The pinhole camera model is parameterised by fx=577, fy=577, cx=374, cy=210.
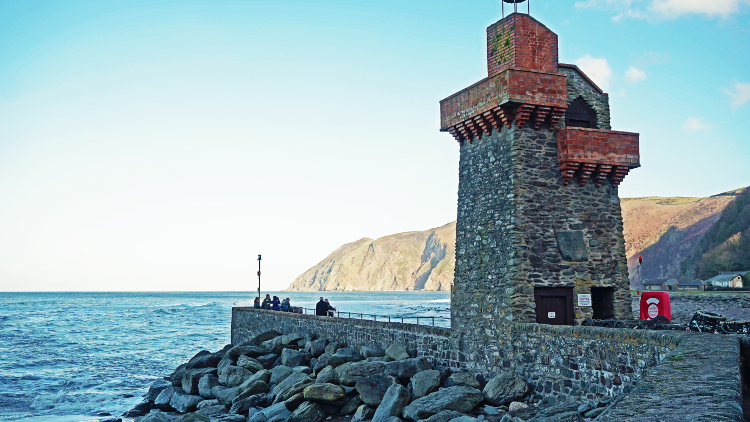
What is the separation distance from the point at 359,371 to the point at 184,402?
22.2 feet

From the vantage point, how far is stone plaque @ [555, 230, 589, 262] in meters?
15.3

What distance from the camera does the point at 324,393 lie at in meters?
15.3

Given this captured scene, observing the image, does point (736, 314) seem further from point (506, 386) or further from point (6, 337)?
point (6, 337)

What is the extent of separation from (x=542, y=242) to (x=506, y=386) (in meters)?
3.89

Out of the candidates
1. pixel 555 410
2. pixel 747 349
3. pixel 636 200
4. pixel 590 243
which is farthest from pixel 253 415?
pixel 636 200

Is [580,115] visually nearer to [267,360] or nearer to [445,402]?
[445,402]

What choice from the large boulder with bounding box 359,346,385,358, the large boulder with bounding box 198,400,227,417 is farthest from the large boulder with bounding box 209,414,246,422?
the large boulder with bounding box 359,346,385,358

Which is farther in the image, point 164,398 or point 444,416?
point 164,398

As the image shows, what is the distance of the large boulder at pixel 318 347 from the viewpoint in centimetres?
2136

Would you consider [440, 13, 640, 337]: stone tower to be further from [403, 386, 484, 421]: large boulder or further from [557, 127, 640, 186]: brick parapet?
[403, 386, 484, 421]: large boulder

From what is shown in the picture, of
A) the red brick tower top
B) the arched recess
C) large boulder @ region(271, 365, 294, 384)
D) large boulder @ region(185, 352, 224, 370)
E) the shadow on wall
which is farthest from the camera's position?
the shadow on wall

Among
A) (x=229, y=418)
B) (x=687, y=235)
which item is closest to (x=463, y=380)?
(x=229, y=418)

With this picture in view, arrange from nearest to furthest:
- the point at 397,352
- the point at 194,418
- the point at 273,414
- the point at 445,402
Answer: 1. the point at 445,402
2. the point at 194,418
3. the point at 273,414
4. the point at 397,352

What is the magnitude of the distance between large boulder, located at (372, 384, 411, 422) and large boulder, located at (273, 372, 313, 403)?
10.3 feet
